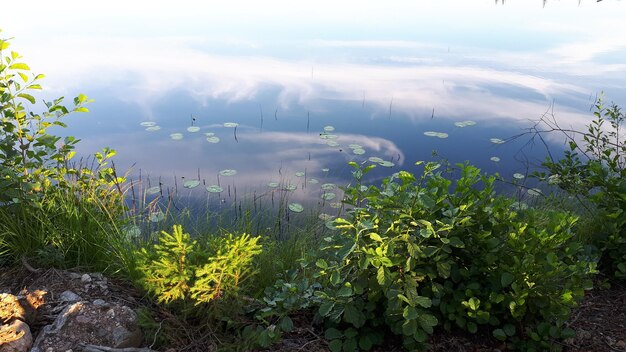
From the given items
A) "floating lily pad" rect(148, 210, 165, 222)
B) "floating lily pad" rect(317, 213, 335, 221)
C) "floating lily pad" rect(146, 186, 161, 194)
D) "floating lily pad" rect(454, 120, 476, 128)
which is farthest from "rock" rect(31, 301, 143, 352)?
"floating lily pad" rect(454, 120, 476, 128)

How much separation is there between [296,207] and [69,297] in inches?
109

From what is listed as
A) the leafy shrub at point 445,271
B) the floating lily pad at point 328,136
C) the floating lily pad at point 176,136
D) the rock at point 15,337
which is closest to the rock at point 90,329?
the rock at point 15,337

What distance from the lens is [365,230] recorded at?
218cm

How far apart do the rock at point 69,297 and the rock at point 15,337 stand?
28 cm

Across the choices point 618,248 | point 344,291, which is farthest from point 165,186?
point 618,248

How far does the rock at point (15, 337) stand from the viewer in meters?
1.89

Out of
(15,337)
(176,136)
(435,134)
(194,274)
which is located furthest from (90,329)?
(435,134)

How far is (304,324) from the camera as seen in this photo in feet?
7.75

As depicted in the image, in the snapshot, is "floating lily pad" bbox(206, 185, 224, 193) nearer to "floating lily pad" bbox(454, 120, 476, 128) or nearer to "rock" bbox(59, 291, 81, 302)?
"rock" bbox(59, 291, 81, 302)

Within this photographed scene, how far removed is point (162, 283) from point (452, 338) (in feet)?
4.49

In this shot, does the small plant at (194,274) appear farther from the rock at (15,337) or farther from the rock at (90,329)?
the rock at (15,337)

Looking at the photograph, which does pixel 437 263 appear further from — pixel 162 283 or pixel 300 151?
pixel 300 151

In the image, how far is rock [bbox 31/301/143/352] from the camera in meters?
1.97

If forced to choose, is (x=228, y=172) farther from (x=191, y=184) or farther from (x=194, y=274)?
(x=194, y=274)
